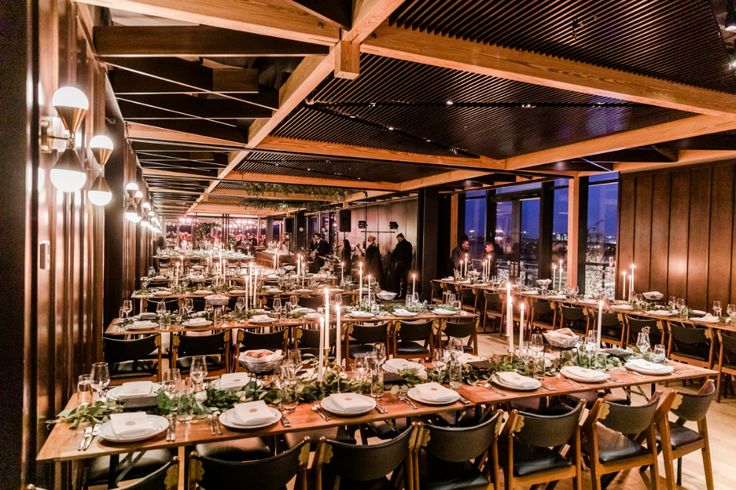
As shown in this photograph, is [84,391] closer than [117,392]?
Yes

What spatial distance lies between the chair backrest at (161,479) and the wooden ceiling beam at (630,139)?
5.69 m

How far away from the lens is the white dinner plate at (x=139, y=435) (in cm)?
214

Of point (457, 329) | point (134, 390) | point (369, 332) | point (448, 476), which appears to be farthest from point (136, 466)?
point (457, 329)

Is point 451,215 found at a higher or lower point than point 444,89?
lower

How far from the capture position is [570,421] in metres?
2.61

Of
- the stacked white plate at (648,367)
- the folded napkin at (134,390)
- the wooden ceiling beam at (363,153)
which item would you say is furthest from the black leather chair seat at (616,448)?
the wooden ceiling beam at (363,153)

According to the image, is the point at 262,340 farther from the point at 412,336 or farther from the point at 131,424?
the point at 131,424

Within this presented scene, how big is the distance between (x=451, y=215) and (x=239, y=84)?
9496 mm

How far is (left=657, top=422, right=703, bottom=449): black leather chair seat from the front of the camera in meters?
3.11

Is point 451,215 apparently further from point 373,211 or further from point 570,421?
point 570,421

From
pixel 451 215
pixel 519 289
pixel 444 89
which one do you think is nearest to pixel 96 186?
pixel 444 89

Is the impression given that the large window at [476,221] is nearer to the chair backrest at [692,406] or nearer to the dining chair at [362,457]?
the chair backrest at [692,406]

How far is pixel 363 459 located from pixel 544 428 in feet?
3.55

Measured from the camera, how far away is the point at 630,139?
591cm
